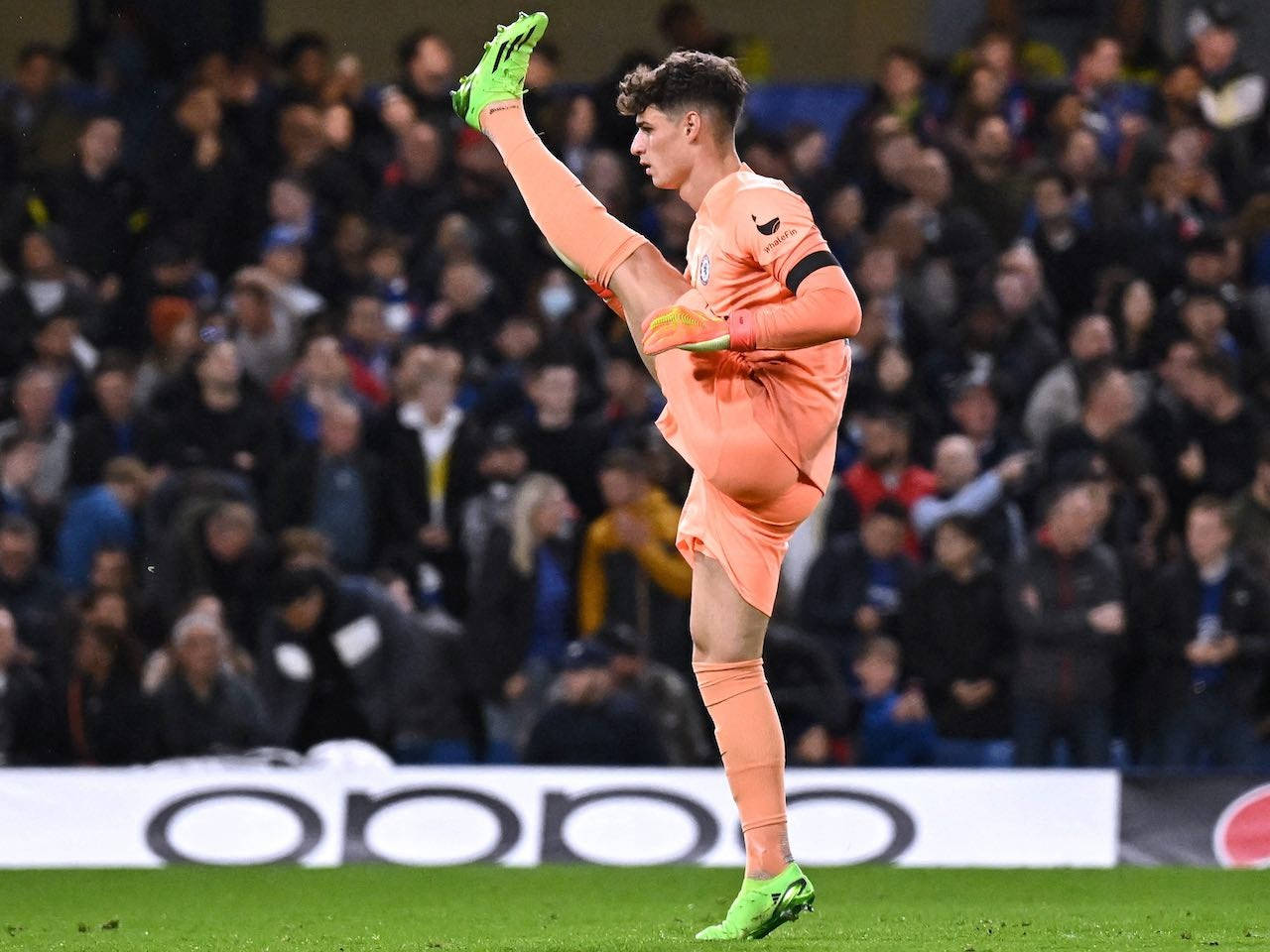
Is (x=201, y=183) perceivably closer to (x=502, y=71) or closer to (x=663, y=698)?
(x=663, y=698)

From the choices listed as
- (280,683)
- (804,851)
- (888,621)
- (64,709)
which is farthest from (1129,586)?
(64,709)

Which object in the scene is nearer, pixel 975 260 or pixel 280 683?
pixel 280 683

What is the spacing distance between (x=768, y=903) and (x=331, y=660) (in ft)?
13.7

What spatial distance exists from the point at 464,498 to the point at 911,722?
81.0 inches

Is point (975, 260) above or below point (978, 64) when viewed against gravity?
below

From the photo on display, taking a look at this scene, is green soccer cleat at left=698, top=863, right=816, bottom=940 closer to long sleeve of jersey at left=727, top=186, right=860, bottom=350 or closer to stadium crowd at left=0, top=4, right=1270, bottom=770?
long sleeve of jersey at left=727, top=186, right=860, bottom=350

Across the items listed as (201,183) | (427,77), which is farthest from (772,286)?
(427,77)

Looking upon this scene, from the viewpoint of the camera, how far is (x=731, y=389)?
464 centimetres

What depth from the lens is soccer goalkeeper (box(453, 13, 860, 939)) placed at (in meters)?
4.59

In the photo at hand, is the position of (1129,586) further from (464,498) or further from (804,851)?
(464,498)

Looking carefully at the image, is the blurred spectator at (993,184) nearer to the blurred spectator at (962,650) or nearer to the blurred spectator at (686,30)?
the blurred spectator at (686,30)

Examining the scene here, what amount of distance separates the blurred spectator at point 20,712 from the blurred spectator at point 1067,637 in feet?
12.3

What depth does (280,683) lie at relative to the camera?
8.47 m

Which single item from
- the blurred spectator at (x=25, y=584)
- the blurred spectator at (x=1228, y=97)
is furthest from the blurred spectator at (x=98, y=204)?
the blurred spectator at (x=1228, y=97)
